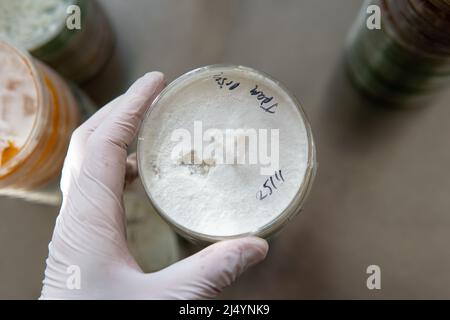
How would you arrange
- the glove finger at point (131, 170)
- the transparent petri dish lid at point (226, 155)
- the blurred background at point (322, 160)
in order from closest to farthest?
the transparent petri dish lid at point (226, 155) < the glove finger at point (131, 170) < the blurred background at point (322, 160)

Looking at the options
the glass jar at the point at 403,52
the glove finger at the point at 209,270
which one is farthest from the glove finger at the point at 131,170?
the glass jar at the point at 403,52

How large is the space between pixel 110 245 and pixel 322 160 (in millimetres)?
526

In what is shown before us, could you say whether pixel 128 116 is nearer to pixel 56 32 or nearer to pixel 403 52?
pixel 56 32

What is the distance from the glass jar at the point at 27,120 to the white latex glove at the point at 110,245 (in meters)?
0.07

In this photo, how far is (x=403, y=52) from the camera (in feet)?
2.33

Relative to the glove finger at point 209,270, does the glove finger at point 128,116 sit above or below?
above

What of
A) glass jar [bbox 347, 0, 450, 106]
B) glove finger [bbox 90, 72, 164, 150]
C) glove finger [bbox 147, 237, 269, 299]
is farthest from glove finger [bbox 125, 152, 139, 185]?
glass jar [bbox 347, 0, 450, 106]

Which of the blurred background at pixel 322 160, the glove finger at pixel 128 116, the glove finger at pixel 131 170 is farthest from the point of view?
the blurred background at pixel 322 160

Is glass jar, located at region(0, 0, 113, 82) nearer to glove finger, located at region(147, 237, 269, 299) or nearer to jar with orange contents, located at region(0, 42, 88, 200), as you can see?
jar with orange contents, located at region(0, 42, 88, 200)

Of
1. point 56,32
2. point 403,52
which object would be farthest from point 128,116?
point 403,52

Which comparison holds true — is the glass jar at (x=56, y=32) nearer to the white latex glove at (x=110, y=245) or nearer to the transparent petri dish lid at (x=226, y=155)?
the white latex glove at (x=110, y=245)

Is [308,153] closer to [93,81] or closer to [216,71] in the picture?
[216,71]

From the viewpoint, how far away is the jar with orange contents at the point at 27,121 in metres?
0.73

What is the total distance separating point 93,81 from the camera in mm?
1029
